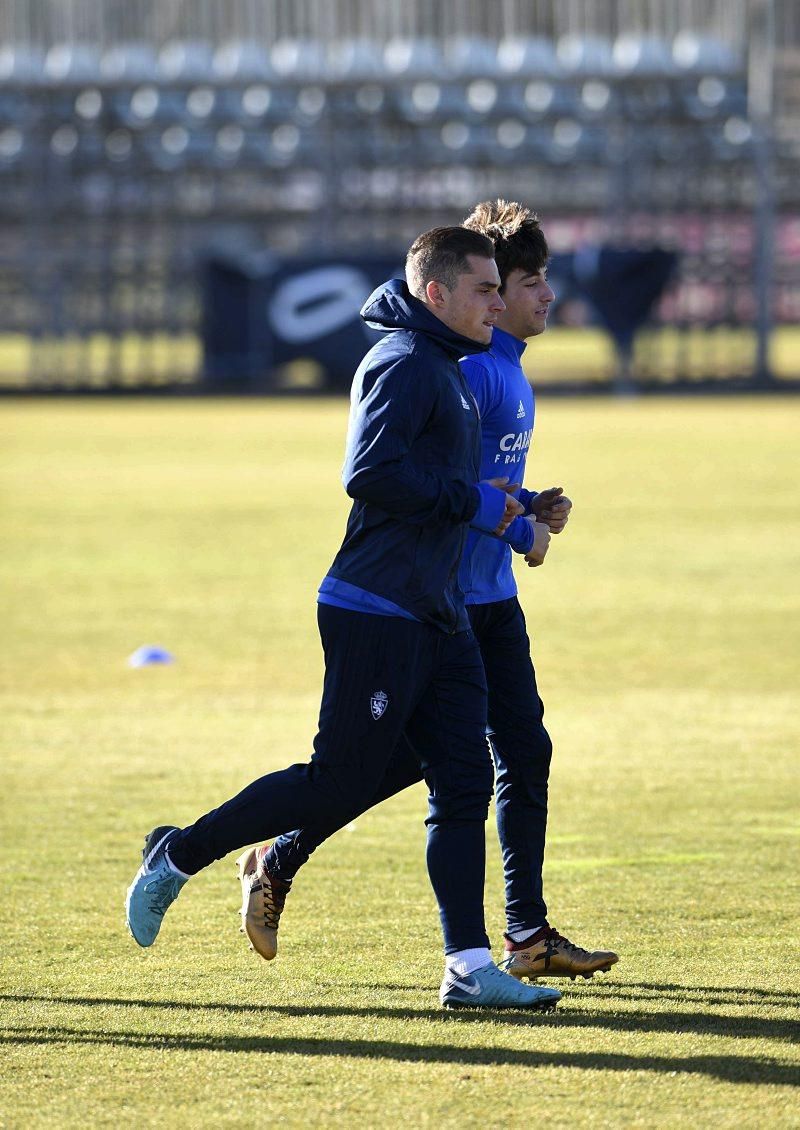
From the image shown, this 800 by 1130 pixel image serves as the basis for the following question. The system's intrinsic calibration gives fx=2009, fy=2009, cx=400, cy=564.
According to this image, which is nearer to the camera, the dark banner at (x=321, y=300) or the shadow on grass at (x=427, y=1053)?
the shadow on grass at (x=427, y=1053)

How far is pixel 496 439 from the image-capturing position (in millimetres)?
5234

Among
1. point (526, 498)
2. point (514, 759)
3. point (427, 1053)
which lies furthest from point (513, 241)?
point (427, 1053)

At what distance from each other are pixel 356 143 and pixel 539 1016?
40.6m

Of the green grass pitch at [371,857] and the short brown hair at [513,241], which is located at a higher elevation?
the short brown hair at [513,241]

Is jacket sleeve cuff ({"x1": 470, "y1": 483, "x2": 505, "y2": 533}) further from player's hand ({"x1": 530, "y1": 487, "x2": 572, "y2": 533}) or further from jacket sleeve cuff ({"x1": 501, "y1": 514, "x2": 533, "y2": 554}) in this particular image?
player's hand ({"x1": 530, "y1": 487, "x2": 572, "y2": 533})

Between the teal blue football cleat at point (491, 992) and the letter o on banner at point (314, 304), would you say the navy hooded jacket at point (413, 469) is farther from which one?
the letter o on banner at point (314, 304)

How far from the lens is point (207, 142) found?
147 ft

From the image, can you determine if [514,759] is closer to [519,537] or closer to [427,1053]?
[519,537]

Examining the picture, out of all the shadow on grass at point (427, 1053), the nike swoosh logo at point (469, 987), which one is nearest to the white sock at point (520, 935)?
the nike swoosh logo at point (469, 987)

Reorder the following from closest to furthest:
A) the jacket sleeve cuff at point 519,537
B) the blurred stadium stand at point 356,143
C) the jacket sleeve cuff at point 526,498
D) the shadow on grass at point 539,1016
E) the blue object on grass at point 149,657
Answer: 1. the shadow on grass at point 539,1016
2. the jacket sleeve cuff at point 519,537
3. the jacket sleeve cuff at point 526,498
4. the blue object on grass at point 149,657
5. the blurred stadium stand at point 356,143

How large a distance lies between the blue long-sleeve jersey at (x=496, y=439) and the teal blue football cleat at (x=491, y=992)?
95 cm

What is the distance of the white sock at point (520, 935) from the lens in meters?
5.17

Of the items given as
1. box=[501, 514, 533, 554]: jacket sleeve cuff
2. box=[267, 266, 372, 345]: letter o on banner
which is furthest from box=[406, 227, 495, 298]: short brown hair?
box=[267, 266, 372, 345]: letter o on banner

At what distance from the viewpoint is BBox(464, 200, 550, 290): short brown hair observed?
5254 mm
